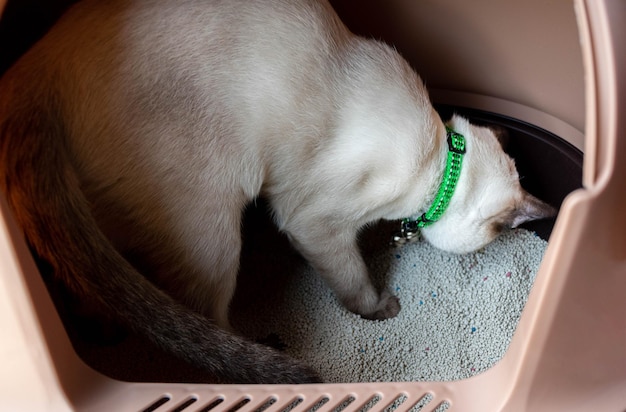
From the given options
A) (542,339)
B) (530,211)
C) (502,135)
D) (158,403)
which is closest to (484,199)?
(530,211)

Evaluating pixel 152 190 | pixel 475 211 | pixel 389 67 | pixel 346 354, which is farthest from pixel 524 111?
pixel 152 190

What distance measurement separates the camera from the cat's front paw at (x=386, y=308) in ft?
5.17

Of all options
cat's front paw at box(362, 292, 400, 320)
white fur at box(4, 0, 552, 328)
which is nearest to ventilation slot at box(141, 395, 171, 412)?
white fur at box(4, 0, 552, 328)

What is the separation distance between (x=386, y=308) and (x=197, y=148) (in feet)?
2.28

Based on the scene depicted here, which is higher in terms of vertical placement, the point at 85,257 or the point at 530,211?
the point at 85,257

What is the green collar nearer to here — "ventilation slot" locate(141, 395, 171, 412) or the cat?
the cat

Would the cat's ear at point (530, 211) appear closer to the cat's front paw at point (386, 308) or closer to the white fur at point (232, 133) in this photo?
the white fur at point (232, 133)

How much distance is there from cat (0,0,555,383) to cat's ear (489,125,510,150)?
0.32 m

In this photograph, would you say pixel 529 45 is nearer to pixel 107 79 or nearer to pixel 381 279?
pixel 381 279

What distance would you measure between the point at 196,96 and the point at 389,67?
45 cm

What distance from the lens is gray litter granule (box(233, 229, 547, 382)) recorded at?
1.49 metres

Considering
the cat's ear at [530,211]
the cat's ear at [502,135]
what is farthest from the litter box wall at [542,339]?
the cat's ear at [502,135]

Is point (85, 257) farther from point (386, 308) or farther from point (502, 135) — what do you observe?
point (502, 135)

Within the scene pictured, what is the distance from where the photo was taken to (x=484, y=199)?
1458 mm
